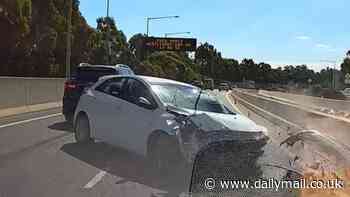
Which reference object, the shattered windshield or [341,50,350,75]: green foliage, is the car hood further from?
[341,50,350,75]: green foliage

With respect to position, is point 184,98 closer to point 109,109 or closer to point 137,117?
point 137,117

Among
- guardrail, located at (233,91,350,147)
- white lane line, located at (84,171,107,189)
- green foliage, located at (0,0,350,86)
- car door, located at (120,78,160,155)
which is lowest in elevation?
white lane line, located at (84,171,107,189)

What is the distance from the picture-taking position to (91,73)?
1912 cm

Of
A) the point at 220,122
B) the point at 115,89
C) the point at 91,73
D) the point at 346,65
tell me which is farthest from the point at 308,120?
the point at 346,65

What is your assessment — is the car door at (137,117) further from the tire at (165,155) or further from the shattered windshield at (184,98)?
the tire at (165,155)

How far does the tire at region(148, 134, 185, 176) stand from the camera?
9.48 metres

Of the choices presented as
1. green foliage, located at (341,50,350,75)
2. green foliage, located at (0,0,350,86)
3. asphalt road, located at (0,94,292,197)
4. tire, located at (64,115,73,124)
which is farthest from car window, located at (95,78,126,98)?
green foliage, located at (341,50,350,75)

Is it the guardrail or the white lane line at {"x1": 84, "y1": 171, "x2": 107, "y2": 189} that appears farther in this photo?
the guardrail

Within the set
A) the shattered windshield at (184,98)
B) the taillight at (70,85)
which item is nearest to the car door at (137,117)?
the shattered windshield at (184,98)

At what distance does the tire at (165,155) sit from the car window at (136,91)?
3.33 ft

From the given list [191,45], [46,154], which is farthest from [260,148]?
[191,45]

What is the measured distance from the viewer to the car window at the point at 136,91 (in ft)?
36.9

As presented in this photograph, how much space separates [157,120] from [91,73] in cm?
907

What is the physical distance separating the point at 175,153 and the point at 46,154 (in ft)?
12.4
